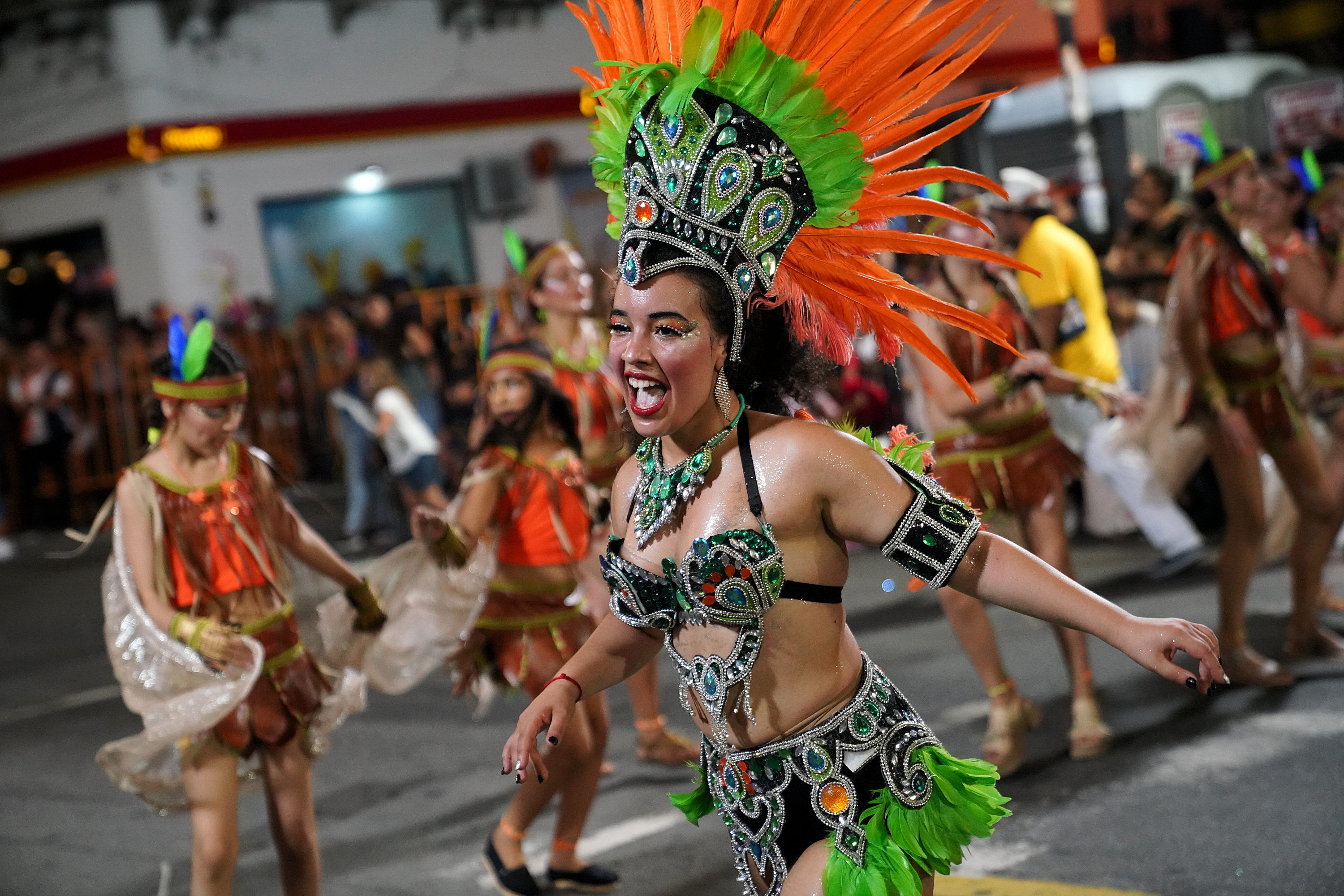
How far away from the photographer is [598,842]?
16.5ft

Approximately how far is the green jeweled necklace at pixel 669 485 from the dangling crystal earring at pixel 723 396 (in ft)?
0.06

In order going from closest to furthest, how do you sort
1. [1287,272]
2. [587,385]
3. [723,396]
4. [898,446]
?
[723,396] < [898,446] < [587,385] < [1287,272]

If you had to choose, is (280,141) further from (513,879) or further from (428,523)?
(513,879)

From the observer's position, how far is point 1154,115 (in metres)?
15.1

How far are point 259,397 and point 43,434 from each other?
262cm

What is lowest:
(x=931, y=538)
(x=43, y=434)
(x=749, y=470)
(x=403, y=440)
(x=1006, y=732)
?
(x=43, y=434)

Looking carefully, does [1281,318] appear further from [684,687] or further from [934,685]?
[684,687]

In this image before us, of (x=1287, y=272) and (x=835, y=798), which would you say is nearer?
(x=835, y=798)

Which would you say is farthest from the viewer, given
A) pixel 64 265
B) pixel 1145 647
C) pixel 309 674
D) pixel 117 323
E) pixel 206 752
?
pixel 64 265

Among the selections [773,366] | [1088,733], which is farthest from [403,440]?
[773,366]

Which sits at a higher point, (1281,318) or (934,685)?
(1281,318)

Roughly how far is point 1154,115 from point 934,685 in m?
10.8

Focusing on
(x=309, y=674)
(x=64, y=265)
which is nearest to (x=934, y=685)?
(x=309, y=674)

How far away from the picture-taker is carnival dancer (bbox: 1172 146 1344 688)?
5.68 m
